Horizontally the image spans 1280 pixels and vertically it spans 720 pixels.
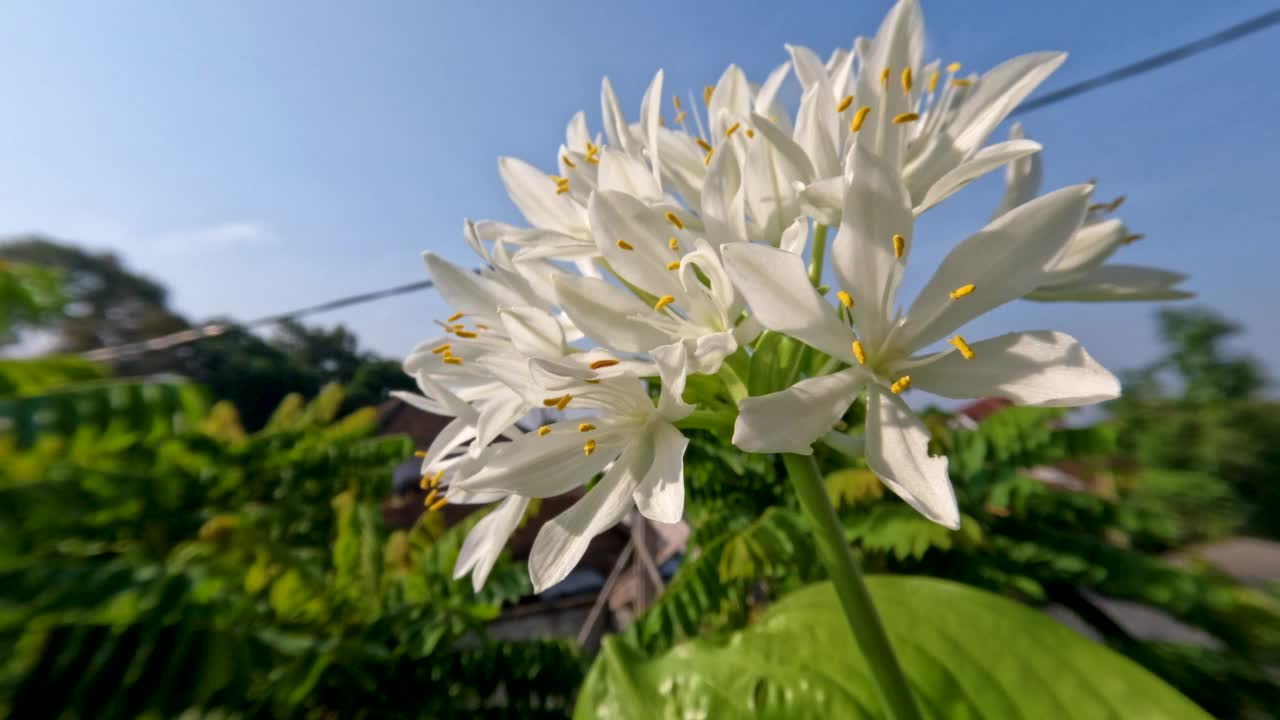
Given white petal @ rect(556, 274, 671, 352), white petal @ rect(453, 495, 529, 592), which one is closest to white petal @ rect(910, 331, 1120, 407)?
white petal @ rect(556, 274, 671, 352)

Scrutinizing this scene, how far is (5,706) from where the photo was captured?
2.55 feet

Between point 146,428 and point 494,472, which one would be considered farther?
point 146,428

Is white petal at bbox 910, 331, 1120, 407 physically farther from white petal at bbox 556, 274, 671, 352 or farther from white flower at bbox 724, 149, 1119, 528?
white petal at bbox 556, 274, 671, 352

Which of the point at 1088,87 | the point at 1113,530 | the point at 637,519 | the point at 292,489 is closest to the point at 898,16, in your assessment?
the point at 1113,530

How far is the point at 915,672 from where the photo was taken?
63 cm

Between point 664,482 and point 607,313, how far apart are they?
0.14 m

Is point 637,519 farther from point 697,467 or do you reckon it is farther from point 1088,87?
point 1088,87

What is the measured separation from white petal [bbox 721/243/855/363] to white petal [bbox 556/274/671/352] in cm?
12

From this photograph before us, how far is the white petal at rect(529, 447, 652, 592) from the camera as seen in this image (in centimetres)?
45

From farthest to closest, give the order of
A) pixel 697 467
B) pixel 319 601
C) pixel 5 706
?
pixel 319 601 → pixel 697 467 → pixel 5 706

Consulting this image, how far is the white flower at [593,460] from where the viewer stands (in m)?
0.44

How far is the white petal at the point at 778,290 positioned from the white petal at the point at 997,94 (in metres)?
0.24

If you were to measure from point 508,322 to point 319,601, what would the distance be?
1.61 meters

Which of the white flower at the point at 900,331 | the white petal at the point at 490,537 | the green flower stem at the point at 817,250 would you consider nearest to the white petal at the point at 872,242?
the white flower at the point at 900,331
